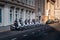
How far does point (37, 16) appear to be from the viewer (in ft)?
192

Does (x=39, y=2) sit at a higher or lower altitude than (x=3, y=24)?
higher

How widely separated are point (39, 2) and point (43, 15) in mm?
5769

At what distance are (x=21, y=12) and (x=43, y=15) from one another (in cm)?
2535

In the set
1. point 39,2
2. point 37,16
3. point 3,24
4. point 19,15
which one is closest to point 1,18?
point 3,24

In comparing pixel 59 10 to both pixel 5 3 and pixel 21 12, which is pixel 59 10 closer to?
pixel 21 12

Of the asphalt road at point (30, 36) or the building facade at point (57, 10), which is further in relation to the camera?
the building facade at point (57, 10)

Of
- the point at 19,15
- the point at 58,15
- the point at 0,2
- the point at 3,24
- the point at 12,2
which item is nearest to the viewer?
the point at 0,2

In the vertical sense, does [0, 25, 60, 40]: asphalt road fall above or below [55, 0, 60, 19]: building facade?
below

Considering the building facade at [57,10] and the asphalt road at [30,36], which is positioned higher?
the building facade at [57,10]

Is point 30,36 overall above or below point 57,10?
below

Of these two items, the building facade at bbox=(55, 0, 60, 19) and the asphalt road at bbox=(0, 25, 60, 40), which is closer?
the asphalt road at bbox=(0, 25, 60, 40)

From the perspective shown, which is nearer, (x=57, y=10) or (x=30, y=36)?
(x=30, y=36)

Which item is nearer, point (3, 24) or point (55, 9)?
point (3, 24)

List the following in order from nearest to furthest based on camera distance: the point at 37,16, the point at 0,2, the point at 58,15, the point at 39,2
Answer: the point at 0,2 → the point at 37,16 → the point at 39,2 → the point at 58,15
